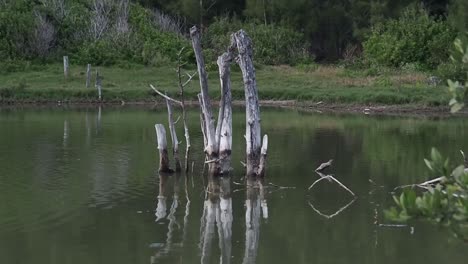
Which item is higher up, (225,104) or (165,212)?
(225,104)

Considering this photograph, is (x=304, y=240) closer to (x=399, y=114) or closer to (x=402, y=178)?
(x=402, y=178)

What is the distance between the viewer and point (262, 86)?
138ft

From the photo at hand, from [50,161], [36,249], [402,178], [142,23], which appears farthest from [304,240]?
[142,23]

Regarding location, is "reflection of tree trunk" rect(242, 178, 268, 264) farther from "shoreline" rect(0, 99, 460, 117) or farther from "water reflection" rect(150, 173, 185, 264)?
"shoreline" rect(0, 99, 460, 117)

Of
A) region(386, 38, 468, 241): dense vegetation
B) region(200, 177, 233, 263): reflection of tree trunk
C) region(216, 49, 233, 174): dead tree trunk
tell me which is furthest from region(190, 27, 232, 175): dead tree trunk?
region(386, 38, 468, 241): dense vegetation

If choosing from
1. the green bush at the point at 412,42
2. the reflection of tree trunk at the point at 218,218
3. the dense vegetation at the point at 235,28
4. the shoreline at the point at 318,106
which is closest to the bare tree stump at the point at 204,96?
the reflection of tree trunk at the point at 218,218

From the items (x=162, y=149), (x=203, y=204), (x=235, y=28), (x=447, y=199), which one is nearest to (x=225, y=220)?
(x=203, y=204)

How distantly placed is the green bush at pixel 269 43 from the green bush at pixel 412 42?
4981 millimetres

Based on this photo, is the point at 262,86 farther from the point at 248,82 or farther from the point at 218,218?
the point at 218,218

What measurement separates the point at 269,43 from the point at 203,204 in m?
36.4

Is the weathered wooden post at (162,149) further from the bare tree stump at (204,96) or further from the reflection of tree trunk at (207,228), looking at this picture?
the reflection of tree trunk at (207,228)

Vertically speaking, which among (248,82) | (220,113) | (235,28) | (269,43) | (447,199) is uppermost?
(235,28)

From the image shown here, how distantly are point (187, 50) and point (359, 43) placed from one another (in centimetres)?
1460

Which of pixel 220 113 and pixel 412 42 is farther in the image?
pixel 412 42
